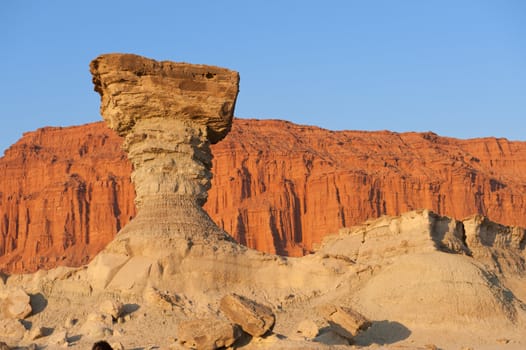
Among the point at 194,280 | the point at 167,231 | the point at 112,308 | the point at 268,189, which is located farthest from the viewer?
the point at 268,189

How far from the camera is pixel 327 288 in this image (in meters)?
27.3

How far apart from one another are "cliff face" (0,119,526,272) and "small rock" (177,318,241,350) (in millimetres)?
90713

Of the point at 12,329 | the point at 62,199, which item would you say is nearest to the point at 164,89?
the point at 12,329

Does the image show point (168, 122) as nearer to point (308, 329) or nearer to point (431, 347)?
point (308, 329)

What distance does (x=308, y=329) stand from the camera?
22.5 meters

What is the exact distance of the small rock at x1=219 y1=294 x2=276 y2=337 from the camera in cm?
1998

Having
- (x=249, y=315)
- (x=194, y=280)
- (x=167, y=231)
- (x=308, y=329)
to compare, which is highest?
(x=167, y=231)

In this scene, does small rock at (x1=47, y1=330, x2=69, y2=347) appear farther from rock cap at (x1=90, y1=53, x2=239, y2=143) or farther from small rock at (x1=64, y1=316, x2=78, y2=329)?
rock cap at (x1=90, y1=53, x2=239, y2=143)

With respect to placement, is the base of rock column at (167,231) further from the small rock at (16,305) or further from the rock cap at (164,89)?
the small rock at (16,305)

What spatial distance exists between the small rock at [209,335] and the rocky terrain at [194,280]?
761 mm

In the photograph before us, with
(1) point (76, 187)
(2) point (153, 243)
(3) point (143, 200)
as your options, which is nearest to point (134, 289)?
(2) point (153, 243)

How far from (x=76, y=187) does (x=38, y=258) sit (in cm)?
1267

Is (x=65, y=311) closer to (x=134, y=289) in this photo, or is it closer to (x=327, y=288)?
(x=134, y=289)

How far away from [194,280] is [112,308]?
3005mm
